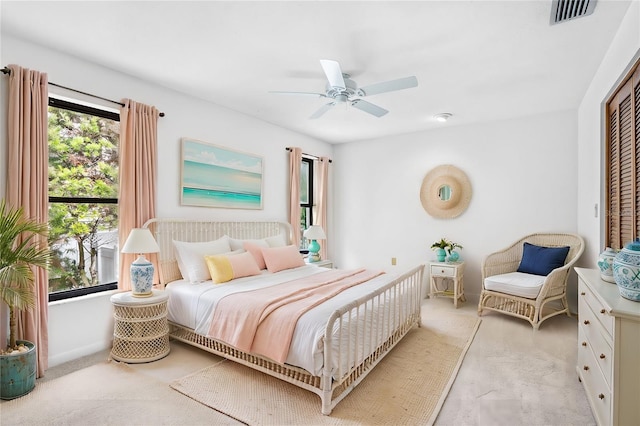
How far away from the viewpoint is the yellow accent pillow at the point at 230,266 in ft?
10.8

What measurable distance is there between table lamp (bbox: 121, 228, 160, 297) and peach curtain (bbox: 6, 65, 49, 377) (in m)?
0.58

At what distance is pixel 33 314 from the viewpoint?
2510mm

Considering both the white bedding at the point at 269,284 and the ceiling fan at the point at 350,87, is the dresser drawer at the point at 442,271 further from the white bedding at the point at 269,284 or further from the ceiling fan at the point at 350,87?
the ceiling fan at the point at 350,87

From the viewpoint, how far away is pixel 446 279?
5.05m

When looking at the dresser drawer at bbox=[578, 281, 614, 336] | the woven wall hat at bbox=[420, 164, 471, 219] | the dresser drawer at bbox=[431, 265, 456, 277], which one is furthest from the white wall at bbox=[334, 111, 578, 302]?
the dresser drawer at bbox=[578, 281, 614, 336]

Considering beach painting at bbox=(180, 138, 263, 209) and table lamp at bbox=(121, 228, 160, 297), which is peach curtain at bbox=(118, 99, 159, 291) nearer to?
table lamp at bbox=(121, 228, 160, 297)

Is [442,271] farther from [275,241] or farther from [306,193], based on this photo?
[306,193]

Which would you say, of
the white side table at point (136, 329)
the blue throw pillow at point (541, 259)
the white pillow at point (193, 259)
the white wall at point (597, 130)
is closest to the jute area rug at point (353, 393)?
the white side table at point (136, 329)

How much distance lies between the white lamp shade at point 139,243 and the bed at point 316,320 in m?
0.38

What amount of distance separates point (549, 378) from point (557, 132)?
3165mm

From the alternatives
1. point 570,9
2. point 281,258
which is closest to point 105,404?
point 281,258

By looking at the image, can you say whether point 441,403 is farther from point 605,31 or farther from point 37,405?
point 605,31

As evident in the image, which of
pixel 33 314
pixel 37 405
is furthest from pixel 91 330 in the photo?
pixel 37 405

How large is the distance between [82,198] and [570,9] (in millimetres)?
3984
